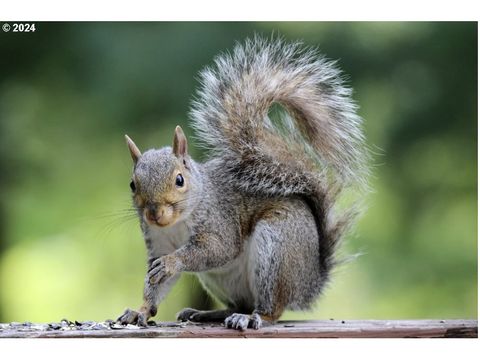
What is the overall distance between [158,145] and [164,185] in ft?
6.23

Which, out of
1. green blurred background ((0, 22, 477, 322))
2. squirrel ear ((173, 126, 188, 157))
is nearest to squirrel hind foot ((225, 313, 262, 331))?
squirrel ear ((173, 126, 188, 157))

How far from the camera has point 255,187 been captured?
3293 millimetres

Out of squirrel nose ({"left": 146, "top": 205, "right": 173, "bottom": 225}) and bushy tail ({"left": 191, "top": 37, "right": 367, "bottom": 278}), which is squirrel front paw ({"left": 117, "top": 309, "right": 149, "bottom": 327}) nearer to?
squirrel nose ({"left": 146, "top": 205, "right": 173, "bottom": 225})

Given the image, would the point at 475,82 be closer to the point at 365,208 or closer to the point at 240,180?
the point at 365,208

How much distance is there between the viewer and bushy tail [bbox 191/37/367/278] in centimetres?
335

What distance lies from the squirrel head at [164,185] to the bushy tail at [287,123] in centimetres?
29

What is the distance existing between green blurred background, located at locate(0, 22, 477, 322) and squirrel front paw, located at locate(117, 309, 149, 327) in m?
1.60

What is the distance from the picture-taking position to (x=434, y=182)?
505 cm

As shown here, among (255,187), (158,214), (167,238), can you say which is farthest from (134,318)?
(255,187)

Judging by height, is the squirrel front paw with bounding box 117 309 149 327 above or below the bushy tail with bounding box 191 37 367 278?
below

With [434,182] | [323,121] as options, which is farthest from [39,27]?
[434,182]

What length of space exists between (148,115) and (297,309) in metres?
1.90

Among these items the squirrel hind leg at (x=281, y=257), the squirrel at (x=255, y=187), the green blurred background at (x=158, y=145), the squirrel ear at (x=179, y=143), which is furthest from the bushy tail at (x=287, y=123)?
the green blurred background at (x=158, y=145)

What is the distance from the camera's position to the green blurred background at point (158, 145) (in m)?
4.72
